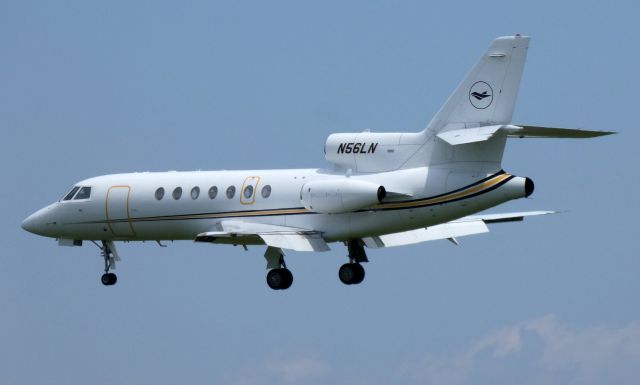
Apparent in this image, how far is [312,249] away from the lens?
46.5 m

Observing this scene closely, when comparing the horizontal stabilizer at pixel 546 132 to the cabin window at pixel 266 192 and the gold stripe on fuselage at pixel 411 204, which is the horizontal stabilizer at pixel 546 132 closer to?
the gold stripe on fuselage at pixel 411 204

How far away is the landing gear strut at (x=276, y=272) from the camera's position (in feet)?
158

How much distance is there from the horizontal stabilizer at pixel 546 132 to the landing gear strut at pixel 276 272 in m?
8.50

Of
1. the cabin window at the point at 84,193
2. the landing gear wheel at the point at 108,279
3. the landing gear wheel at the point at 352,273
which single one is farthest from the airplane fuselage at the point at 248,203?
the landing gear wheel at the point at 352,273

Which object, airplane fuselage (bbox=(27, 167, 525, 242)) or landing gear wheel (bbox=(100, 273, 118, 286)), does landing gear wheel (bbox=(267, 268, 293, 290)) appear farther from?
landing gear wheel (bbox=(100, 273, 118, 286))

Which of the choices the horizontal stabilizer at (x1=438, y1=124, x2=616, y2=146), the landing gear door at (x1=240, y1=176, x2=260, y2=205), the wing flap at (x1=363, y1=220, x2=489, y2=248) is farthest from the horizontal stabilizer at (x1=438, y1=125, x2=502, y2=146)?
the landing gear door at (x1=240, y1=176, x2=260, y2=205)

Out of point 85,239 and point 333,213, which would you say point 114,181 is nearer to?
point 85,239

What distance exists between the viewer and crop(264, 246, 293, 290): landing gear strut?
4822 cm

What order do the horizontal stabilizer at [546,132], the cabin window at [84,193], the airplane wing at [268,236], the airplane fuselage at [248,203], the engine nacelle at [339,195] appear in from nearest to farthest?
the horizontal stabilizer at [546,132] < the airplane fuselage at [248,203] < the engine nacelle at [339,195] < the airplane wing at [268,236] < the cabin window at [84,193]

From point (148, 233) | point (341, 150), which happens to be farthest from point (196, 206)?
point (341, 150)

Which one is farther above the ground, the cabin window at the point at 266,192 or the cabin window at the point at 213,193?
the cabin window at the point at 266,192

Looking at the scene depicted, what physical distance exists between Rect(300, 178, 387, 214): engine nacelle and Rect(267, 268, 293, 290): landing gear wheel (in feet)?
9.08

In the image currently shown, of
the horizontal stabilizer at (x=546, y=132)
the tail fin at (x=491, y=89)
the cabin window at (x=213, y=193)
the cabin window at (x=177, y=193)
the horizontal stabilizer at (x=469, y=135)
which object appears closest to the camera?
the horizontal stabilizer at (x=546, y=132)

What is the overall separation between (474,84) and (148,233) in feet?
40.6
